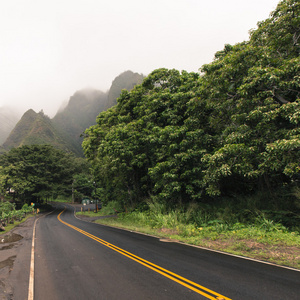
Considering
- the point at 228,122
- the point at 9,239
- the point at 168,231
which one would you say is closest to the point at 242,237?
the point at 168,231

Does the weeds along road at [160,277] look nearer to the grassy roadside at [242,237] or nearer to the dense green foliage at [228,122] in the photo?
the grassy roadside at [242,237]

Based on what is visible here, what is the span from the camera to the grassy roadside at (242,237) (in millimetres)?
6800

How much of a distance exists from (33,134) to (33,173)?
269 ft

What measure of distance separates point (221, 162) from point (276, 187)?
552 centimetres

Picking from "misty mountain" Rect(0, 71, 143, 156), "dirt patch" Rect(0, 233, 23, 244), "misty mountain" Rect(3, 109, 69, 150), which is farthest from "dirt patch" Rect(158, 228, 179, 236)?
"misty mountain" Rect(3, 109, 69, 150)

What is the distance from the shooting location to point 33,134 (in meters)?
117

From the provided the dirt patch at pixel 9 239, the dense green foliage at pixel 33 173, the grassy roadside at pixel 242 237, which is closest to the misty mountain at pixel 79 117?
the dense green foliage at pixel 33 173

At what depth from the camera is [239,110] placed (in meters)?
10.2

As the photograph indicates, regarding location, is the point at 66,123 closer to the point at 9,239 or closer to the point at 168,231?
the point at 9,239

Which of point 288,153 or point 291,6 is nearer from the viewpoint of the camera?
point 288,153

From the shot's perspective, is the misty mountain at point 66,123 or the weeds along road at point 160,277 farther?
the misty mountain at point 66,123

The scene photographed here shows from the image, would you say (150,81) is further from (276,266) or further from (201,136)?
(276,266)

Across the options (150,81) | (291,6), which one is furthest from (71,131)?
(291,6)

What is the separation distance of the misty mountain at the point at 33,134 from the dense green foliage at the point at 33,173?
65.3 metres
